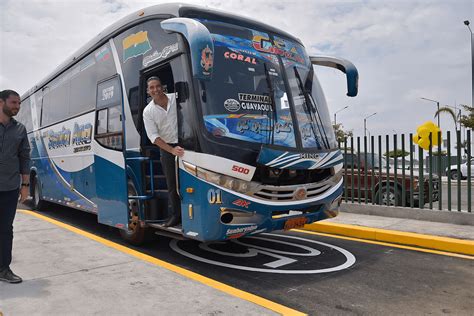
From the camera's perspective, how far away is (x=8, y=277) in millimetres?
4176

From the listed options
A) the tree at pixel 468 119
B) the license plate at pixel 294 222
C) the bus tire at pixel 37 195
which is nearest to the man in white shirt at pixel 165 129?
the license plate at pixel 294 222

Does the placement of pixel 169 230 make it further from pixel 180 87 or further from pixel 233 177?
pixel 180 87

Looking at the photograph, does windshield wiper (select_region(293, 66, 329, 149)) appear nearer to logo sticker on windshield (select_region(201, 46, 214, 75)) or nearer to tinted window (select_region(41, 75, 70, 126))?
logo sticker on windshield (select_region(201, 46, 214, 75))

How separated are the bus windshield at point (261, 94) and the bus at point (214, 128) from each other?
15 mm

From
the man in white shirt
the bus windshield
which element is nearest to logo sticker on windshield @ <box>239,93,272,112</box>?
the bus windshield

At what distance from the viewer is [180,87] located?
4945 millimetres

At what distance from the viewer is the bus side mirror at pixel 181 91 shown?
Answer: 4855 millimetres

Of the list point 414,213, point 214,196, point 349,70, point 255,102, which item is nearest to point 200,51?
point 255,102

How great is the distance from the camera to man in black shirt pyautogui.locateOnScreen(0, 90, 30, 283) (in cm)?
423

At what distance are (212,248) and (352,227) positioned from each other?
8.60 ft

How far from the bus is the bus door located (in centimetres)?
2

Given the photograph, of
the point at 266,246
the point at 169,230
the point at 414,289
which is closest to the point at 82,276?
the point at 169,230

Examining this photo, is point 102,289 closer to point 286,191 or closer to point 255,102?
point 286,191

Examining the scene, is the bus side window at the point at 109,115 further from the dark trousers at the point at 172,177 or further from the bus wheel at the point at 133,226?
the dark trousers at the point at 172,177
